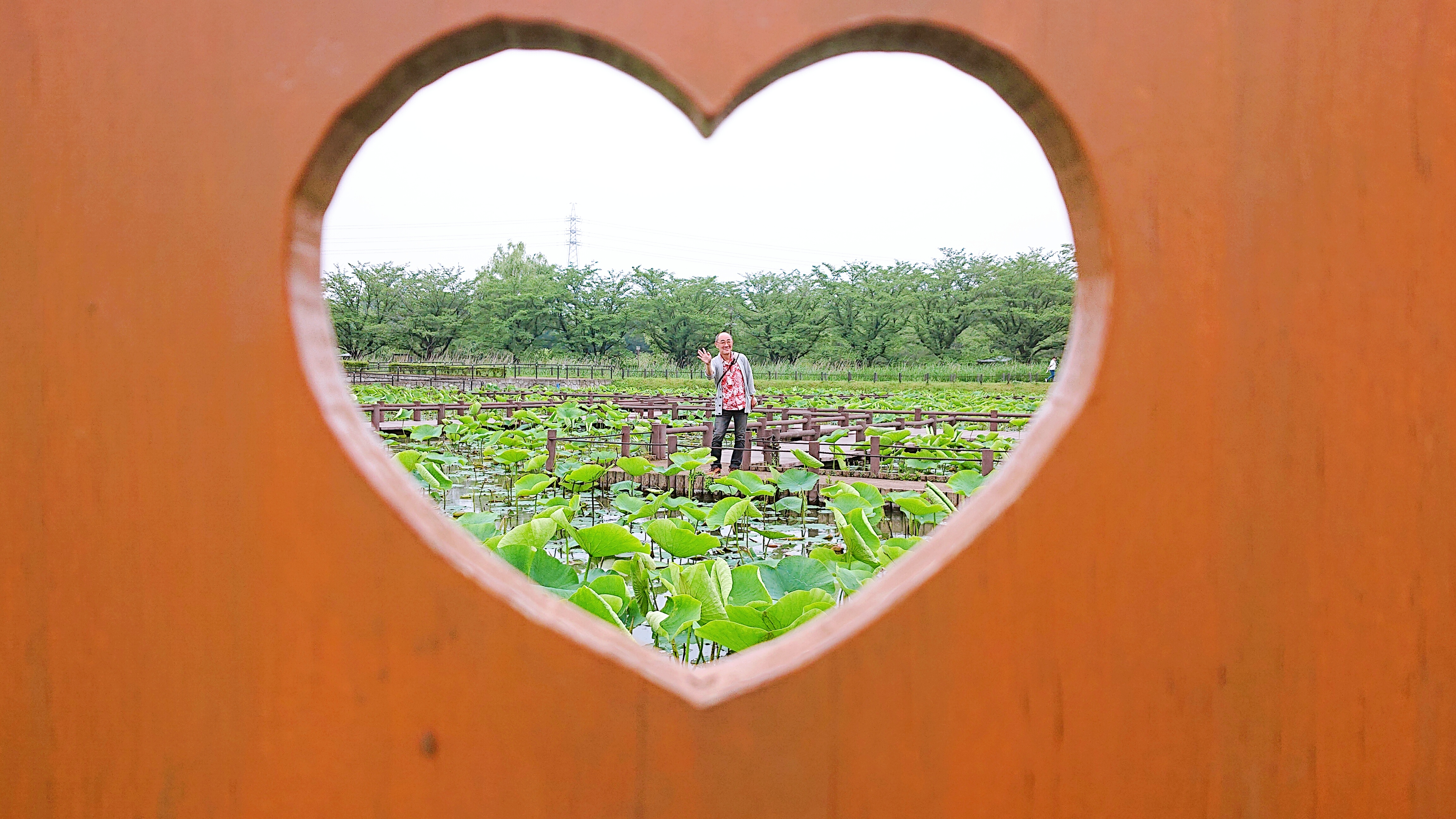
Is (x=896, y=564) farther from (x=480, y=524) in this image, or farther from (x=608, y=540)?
(x=480, y=524)

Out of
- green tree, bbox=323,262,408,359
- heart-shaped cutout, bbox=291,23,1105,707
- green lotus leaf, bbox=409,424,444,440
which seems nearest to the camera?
heart-shaped cutout, bbox=291,23,1105,707

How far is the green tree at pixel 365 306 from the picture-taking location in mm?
20297

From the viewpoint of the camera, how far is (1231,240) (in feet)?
1.02

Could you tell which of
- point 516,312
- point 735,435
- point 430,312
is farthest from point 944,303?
point 735,435

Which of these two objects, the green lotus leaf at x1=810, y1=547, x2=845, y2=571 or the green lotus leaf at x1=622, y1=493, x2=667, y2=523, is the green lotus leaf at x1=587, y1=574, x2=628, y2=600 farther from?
the green lotus leaf at x1=622, y1=493, x2=667, y2=523

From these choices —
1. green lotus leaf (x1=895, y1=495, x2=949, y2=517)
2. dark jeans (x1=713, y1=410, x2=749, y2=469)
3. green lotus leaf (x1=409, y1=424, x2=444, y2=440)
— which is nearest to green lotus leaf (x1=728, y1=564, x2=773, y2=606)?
green lotus leaf (x1=895, y1=495, x2=949, y2=517)

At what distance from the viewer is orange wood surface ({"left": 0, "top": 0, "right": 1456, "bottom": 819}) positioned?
1.00ft

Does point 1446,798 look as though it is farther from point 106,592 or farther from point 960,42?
point 106,592

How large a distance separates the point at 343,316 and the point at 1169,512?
22.3 m

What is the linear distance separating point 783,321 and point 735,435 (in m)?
18.9

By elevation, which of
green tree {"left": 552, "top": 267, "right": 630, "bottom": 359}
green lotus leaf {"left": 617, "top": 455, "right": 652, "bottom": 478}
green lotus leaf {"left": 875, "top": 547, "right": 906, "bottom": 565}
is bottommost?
green lotus leaf {"left": 617, "top": 455, "right": 652, "bottom": 478}

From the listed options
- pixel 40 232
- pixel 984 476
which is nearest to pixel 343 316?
pixel 984 476

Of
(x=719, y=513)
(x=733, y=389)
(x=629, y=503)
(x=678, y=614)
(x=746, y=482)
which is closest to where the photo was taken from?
(x=678, y=614)

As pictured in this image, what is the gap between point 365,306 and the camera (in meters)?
21.5
